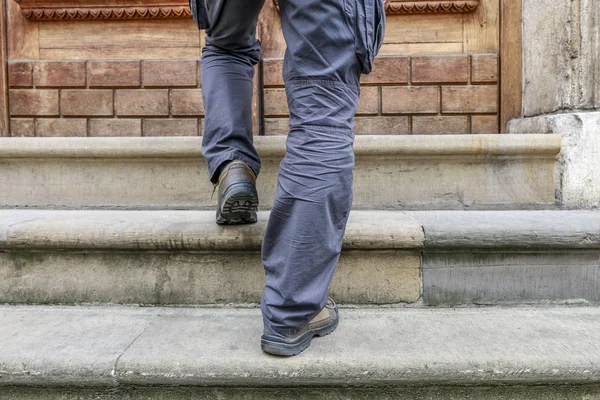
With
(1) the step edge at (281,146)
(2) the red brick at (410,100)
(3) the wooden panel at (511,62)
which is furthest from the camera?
(2) the red brick at (410,100)

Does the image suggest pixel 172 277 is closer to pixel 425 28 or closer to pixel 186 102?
pixel 186 102

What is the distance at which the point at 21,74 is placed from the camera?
9.00 feet

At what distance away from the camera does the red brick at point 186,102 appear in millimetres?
2754

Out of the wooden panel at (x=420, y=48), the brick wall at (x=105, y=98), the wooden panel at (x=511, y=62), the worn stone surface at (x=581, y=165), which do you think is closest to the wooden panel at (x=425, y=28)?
the wooden panel at (x=420, y=48)

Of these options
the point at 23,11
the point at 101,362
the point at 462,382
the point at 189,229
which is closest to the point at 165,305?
the point at 189,229

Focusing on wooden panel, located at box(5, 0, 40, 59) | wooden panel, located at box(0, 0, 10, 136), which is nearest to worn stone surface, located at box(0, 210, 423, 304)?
wooden panel, located at box(0, 0, 10, 136)

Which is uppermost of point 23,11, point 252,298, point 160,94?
point 23,11

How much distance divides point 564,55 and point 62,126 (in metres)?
2.80

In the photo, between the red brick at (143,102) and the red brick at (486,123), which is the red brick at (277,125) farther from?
the red brick at (486,123)

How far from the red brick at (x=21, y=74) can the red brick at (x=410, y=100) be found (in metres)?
2.21

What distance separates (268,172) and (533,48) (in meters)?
1.41

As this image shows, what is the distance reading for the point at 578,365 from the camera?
1.01 metres

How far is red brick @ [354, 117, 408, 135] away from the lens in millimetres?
2715

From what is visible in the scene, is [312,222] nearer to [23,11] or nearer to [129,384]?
[129,384]
